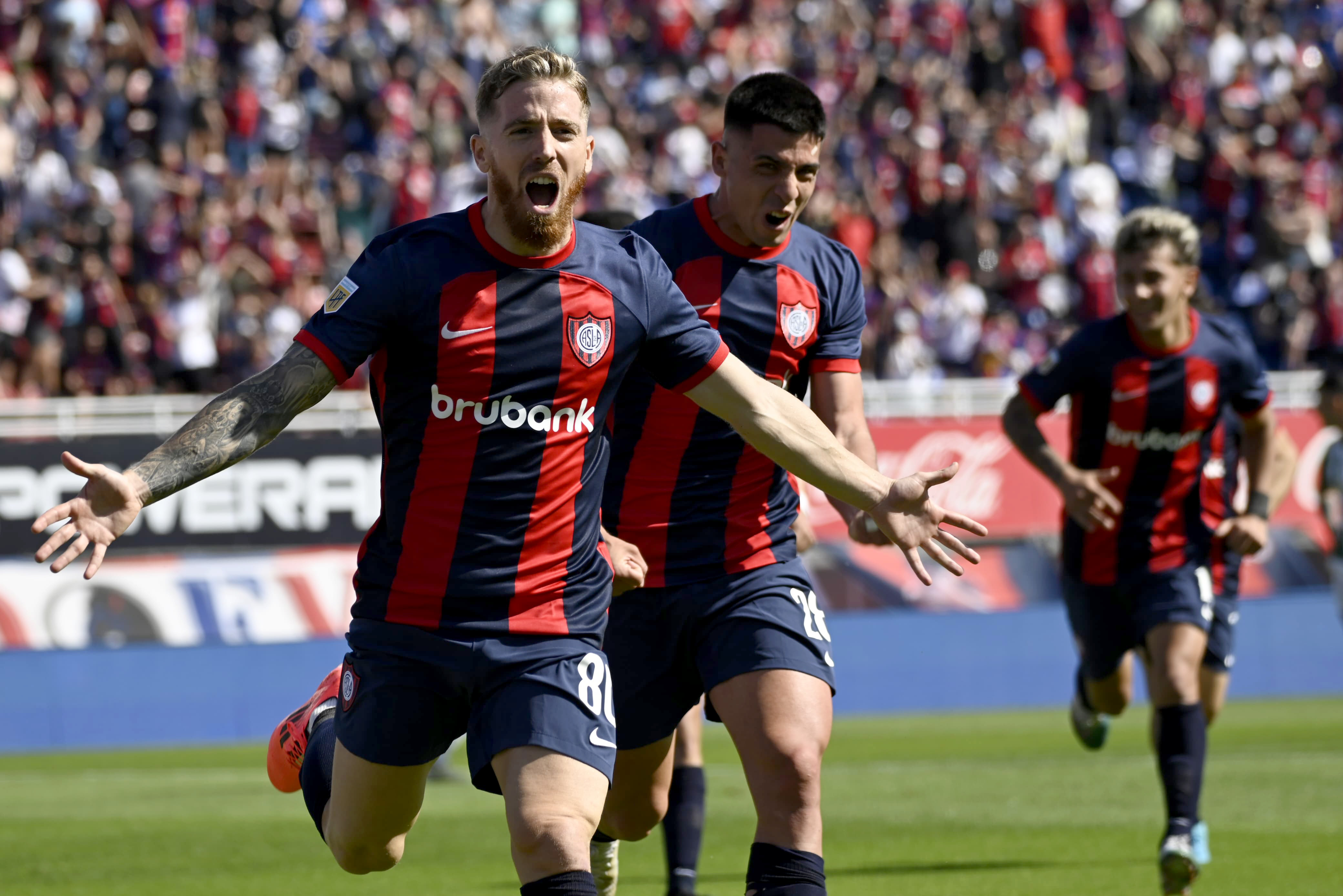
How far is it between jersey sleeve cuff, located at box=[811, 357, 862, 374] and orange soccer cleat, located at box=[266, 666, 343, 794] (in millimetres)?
1908

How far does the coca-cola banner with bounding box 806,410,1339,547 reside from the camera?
19000 millimetres

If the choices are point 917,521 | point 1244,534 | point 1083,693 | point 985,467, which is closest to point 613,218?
point 1244,534

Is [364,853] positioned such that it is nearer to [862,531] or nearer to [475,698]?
[475,698]

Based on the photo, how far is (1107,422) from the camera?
29.9ft

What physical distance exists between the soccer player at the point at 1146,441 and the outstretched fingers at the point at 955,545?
363cm

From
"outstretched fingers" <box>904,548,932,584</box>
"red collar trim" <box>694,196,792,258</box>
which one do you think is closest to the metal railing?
"red collar trim" <box>694,196,792,258</box>

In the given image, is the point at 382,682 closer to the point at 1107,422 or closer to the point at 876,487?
Answer: the point at 876,487

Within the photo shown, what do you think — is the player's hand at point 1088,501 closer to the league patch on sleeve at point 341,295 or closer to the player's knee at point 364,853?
the player's knee at point 364,853

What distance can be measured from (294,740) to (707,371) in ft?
6.56

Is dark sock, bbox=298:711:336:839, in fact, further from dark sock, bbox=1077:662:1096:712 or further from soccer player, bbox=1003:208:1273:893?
dark sock, bbox=1077:662:1096:712

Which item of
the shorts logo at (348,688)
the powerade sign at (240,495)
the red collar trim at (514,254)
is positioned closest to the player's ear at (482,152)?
the red collar trim at (514,254)

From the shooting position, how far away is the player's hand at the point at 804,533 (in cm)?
677

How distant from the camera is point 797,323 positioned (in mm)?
6422

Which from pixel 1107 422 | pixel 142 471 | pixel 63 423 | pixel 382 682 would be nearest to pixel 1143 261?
pixel 1107 422
